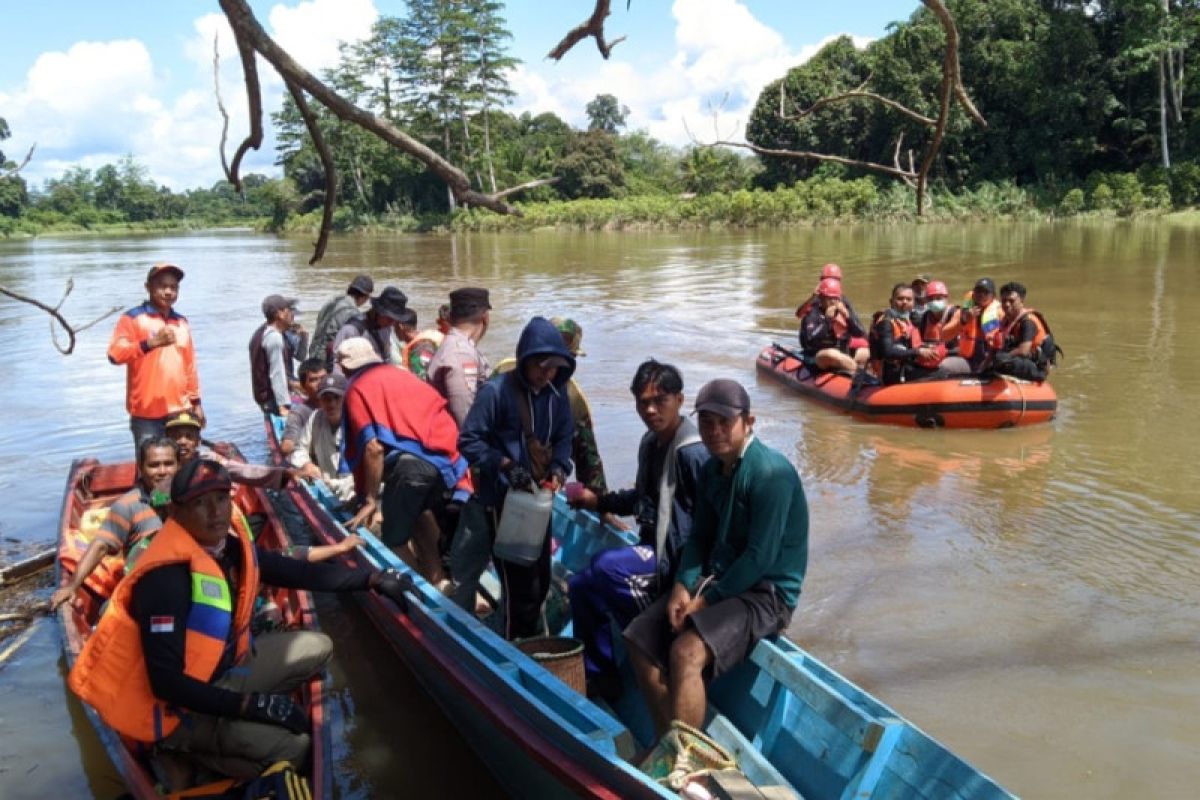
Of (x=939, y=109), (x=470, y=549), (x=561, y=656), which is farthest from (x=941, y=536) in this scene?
(x=939, y=109)

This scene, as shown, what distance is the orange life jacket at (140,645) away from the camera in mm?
3232

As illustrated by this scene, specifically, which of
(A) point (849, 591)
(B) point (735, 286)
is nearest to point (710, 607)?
(A) point (849, 591)

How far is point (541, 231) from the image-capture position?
167 feet

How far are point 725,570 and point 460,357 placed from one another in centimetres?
216

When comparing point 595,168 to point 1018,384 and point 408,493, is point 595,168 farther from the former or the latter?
point 408,493

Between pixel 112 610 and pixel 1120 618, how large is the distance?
540cm

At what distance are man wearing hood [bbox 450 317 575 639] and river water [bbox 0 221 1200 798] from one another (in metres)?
0.87

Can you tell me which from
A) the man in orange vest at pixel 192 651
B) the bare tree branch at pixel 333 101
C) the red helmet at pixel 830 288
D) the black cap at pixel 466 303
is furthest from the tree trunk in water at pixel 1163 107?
the bare tree branch at pixel 333 101

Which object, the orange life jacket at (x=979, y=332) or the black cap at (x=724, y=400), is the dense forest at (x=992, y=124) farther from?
the black cap at (x=724, y=400)

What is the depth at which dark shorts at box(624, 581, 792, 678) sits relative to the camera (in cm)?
346

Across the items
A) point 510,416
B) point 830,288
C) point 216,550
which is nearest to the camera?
point 216,550

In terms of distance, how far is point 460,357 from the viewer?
5133 mm

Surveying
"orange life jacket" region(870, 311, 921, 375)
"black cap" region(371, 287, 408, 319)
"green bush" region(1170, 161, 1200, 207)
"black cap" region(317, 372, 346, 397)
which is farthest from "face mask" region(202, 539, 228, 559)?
"green bush" region(1170, 161, 1200, 207)

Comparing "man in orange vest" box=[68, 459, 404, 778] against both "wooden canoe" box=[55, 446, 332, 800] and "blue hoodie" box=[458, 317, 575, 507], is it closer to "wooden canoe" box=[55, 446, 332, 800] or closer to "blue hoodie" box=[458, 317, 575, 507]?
"wooden canoe" box=[55, 446, 332, 800]
